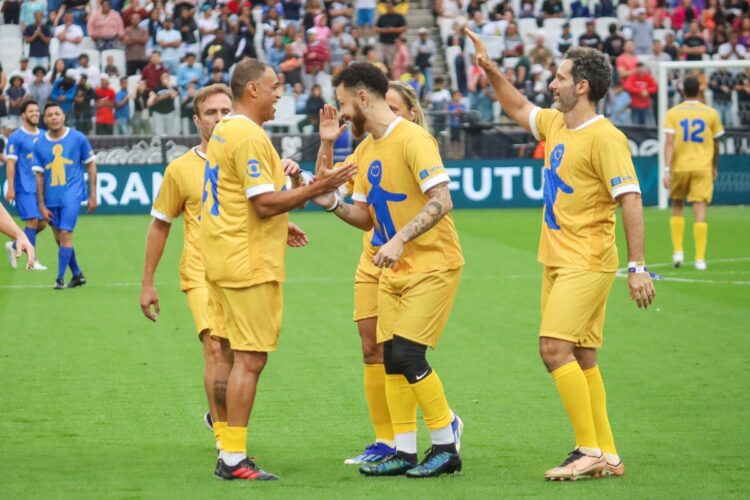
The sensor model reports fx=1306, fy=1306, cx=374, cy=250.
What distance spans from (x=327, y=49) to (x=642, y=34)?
7716 mm

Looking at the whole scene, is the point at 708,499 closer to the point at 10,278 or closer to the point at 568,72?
the point at 568,72

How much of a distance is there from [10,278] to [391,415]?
35.5ft

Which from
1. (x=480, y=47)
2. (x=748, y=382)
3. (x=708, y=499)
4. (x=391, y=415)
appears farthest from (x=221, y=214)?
(x=748, y=382)

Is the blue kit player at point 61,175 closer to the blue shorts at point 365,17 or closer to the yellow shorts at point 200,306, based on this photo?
the yellow shorts at point 200,306

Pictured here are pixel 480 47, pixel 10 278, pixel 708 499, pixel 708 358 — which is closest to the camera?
pixel 708 499

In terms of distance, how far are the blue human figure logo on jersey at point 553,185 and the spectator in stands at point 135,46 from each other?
23.9 metres

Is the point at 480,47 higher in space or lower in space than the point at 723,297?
higher

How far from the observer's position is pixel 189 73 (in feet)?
95.0

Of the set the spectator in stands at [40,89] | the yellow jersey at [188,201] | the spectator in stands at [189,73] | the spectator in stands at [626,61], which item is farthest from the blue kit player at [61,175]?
the spectator in stands at [626,61]

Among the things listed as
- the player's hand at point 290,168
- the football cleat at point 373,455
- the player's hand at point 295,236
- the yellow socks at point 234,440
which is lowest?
the football cleat at point 373,455

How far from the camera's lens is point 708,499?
6.25 meters

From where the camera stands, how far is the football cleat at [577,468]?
22.0 feet

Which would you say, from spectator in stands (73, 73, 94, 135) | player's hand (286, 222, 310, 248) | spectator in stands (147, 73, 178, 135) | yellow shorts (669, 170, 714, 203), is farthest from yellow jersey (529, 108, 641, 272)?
spectator in stands (73, 73, 94, 135)

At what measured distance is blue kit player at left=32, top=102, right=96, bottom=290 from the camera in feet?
51.9
